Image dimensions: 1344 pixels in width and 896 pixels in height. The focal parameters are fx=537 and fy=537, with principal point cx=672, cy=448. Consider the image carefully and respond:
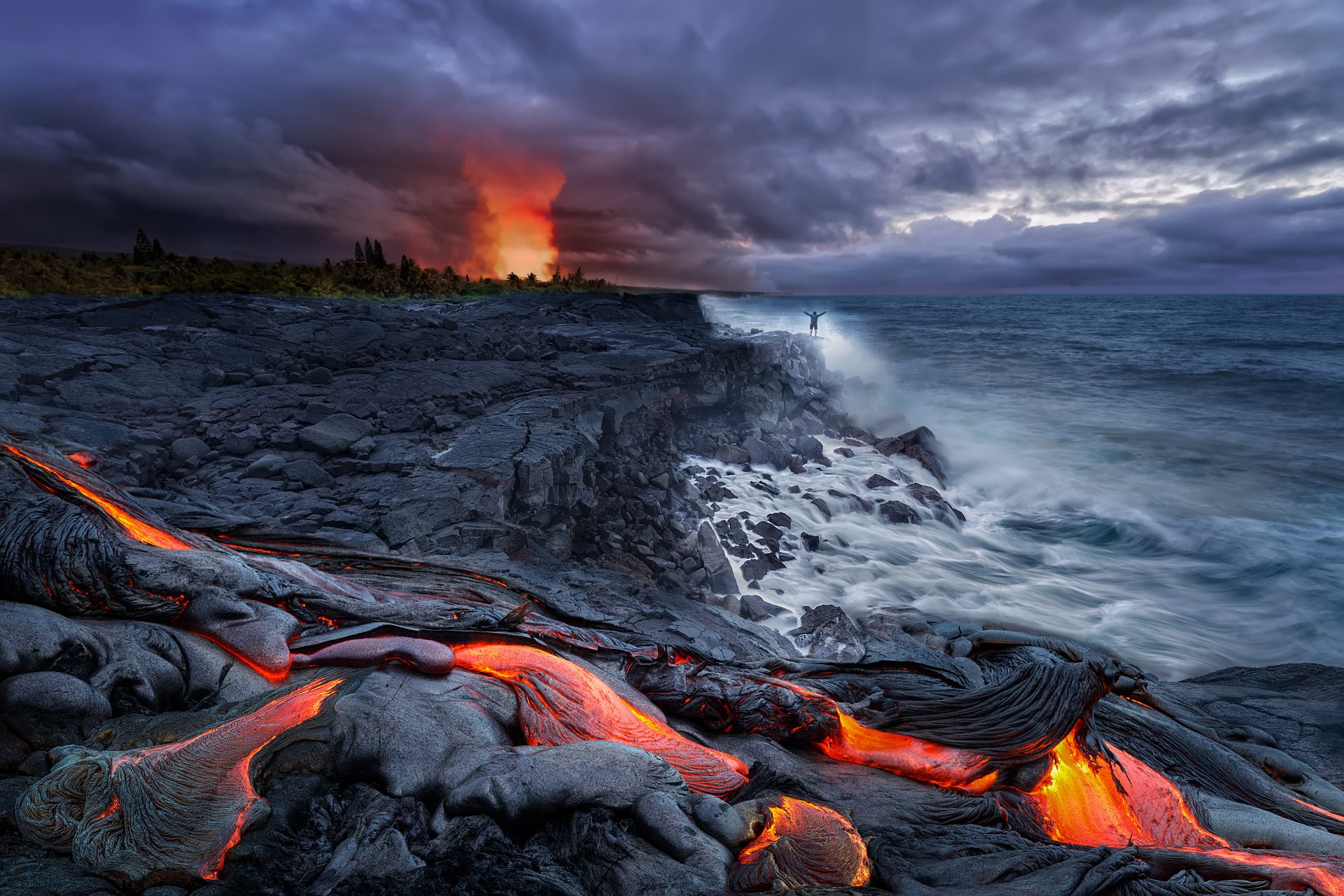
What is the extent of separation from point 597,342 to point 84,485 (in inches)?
460

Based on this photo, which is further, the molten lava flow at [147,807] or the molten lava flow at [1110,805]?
the molten lava flow at [1110,805]

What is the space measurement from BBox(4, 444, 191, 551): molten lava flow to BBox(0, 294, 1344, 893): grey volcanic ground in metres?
0.84

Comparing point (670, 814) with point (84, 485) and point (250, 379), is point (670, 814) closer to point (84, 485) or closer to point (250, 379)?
point (84, 485)

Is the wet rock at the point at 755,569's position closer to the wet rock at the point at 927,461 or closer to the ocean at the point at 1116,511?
the ocean at the point at 1116,511

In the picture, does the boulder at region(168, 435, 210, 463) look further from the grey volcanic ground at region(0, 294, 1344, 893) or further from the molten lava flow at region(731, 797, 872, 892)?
the molten lava flow at region(731, 797, 872, 892)

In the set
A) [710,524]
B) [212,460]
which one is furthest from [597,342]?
[212,460]


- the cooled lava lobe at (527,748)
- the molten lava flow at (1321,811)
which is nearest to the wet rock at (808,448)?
the cooled lava lobe at (527,748)

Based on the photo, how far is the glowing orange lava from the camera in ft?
7.06

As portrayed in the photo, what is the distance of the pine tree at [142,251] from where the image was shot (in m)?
15.9

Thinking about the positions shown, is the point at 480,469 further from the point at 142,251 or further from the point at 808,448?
the point at 142,251

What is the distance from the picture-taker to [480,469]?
7.13 m

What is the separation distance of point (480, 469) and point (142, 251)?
1760cm

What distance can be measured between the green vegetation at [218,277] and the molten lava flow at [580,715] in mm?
15070

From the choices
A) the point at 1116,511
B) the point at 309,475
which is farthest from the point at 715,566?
the point at 1116,511
